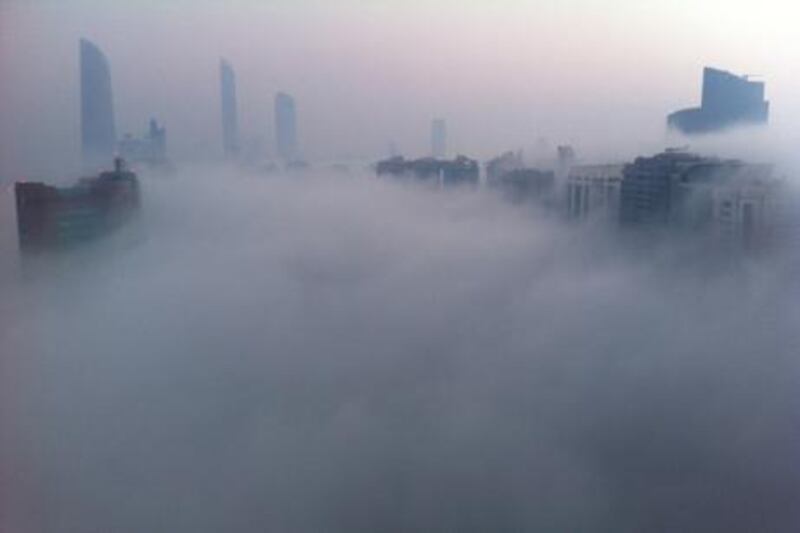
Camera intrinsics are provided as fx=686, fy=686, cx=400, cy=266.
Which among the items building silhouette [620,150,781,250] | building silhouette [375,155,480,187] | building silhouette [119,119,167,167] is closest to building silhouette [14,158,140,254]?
building silhouette [119,119,167,167]

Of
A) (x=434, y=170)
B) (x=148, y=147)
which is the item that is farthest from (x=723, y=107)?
(x=148, y=147)

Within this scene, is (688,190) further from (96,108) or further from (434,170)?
(96,108)

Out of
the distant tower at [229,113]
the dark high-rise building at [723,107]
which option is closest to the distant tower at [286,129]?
the distant tower at [229,113]

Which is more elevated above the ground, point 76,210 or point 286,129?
point 286,129

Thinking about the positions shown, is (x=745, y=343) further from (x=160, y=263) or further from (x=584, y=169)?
(x=160, y=263)

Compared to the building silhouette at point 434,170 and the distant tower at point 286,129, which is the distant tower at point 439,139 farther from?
the distant tower at point 286,129

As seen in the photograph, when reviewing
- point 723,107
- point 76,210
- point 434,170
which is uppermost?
point 723,107
